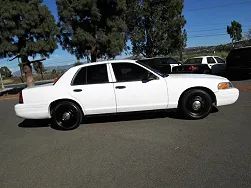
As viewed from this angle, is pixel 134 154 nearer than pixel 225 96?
Yes

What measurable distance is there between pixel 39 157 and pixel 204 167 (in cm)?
275

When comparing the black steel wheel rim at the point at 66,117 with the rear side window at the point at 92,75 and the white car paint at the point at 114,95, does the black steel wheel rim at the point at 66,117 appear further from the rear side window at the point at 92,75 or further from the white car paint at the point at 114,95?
the rear side window at the point at 92,75

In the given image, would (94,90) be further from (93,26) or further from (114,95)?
(93,26)

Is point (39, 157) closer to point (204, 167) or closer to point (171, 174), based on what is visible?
point (171, 174)

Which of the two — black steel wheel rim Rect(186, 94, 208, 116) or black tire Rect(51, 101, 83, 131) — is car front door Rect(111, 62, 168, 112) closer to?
black steel wheel rim Rect(186, 94, 208, 116)

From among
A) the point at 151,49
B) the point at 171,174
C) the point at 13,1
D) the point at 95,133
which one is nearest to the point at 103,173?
the point at 171,174

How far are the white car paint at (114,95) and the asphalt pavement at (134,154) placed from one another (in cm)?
46

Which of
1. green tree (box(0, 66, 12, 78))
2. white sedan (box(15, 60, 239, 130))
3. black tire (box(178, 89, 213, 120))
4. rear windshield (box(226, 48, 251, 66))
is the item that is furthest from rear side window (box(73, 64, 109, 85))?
green tree (box(0, 66, 12, 78))

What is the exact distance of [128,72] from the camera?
5348mm

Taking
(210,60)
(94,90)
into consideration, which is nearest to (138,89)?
(94,90)

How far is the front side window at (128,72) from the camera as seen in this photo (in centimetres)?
529

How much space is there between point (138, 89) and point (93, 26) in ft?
41.9

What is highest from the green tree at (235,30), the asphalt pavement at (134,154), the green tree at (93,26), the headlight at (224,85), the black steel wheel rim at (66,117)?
the green tree at (235,30)

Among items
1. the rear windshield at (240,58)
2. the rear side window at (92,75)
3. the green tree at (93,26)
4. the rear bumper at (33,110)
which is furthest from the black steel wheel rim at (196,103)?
the green tree at (93,26)
